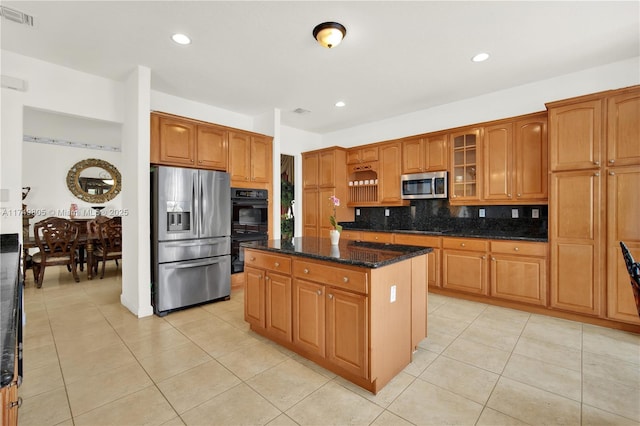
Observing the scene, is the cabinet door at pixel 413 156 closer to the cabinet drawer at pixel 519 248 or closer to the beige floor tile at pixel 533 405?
the cabinet drawer at pixel 519 248

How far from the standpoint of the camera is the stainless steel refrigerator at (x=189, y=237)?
10.9 feet

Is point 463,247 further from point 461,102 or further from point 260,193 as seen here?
point 260,193

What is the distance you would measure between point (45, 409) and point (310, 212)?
429cm

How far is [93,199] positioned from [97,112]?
439 centimetres

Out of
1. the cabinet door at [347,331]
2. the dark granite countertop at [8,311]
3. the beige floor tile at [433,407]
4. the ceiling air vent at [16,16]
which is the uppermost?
the ceiling air vent at [16,16]

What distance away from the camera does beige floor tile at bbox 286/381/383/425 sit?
1684 mm

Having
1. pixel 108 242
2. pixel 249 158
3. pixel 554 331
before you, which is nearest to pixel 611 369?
pixel 554 331

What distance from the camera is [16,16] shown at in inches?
94.1

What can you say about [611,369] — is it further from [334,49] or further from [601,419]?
[334,49]

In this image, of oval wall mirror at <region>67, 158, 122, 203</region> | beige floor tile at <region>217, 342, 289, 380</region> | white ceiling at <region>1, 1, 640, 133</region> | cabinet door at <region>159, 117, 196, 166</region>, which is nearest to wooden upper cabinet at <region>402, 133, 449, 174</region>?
white ceiling at <region>1, 1, 640, 133</region>

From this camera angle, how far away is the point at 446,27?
2.56 m

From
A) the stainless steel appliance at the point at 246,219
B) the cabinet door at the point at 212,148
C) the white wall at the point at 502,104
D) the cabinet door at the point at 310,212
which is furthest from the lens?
the cabinet door at the point at 310,212

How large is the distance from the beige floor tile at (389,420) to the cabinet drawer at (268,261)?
1163 mm

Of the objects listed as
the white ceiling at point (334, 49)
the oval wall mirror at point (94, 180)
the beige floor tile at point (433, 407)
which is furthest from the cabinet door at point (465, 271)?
the oval wall mirror at point (94, 180)
